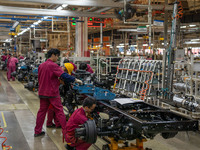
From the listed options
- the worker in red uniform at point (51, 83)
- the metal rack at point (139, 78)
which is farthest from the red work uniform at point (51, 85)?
the metal rack at point (139, 78)

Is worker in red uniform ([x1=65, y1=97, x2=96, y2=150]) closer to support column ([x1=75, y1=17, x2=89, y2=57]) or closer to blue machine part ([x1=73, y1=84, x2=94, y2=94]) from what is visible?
A: blue machine part ([x1=73, y1=84, x2=94, y2=94])

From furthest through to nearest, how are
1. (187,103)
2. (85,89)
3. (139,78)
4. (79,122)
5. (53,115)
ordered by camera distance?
(139,78)
(53,115)
(187,103)
(85,89)
(79,122)

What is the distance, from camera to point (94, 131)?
396 cm

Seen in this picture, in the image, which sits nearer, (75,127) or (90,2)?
(75,127)

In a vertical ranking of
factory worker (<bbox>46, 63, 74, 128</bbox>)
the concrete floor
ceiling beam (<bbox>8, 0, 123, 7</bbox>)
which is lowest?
Result: the concrete floor

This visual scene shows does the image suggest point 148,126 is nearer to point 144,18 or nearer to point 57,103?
point 57,103

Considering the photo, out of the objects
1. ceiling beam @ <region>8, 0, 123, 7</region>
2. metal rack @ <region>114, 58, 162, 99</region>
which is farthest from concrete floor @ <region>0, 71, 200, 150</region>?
ceiling beam @ <region>8, 0, 123, 7</region>

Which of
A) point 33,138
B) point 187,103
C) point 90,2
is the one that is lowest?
point 33,138

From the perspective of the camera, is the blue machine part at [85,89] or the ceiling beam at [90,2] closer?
the blue machine part at [85,89]

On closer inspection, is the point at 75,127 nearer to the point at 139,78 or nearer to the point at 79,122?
the point at 79,122

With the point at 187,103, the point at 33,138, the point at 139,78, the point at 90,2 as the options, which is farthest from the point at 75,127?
the point at 90,2

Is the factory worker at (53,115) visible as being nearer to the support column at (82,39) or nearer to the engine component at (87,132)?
the engine component at (87,132)

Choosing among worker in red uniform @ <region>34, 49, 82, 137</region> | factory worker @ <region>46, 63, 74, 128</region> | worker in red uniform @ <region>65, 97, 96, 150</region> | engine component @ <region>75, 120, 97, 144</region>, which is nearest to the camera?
engine component @ <region>75, 120, 97, 144</region>

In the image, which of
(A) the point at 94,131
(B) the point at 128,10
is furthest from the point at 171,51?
(A) the point at 94,131
